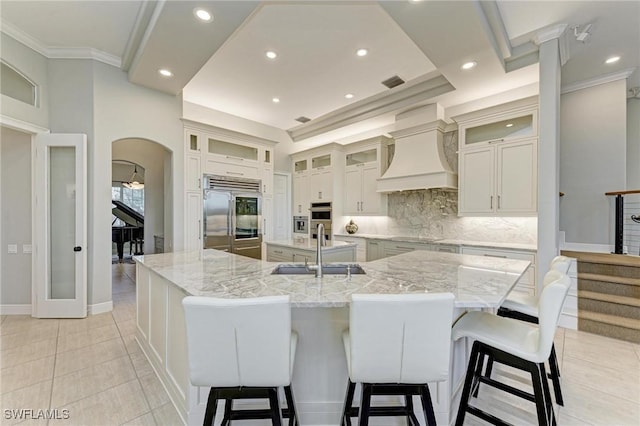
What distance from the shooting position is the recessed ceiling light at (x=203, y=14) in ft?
7.98

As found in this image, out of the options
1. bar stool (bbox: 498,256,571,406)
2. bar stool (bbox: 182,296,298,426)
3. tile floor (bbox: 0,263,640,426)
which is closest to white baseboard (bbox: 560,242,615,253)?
tile floor (bbox: 0,263,640,426)

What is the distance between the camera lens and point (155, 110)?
13.8 feet

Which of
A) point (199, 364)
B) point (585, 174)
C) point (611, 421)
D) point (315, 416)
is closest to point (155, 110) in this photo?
point (199, 364)

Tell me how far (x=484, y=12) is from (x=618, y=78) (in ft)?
9.04

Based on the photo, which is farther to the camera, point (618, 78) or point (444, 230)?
point (444, 230)

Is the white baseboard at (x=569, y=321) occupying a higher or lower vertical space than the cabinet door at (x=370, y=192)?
lower

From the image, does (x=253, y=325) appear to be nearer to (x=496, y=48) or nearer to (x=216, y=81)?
(x=496, y=48)

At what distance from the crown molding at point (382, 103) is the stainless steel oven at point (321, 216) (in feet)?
5.53

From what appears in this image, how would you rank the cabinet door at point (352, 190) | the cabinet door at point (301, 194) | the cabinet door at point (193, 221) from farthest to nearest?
the cabinet door at point (301, 194), the cabinet door at point (352, 190), the cabinet door at point (193, 221)

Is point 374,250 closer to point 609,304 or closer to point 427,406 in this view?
point 609,304

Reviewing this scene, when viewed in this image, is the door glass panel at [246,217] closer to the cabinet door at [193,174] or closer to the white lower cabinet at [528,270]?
the cabinet door at [193,174]

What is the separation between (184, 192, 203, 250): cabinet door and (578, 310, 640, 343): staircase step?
5.55 metres

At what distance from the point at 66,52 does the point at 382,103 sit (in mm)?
4664

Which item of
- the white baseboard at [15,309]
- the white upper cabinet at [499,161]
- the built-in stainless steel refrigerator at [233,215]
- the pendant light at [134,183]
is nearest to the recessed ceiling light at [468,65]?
the white upper cabinet at [499,161]
